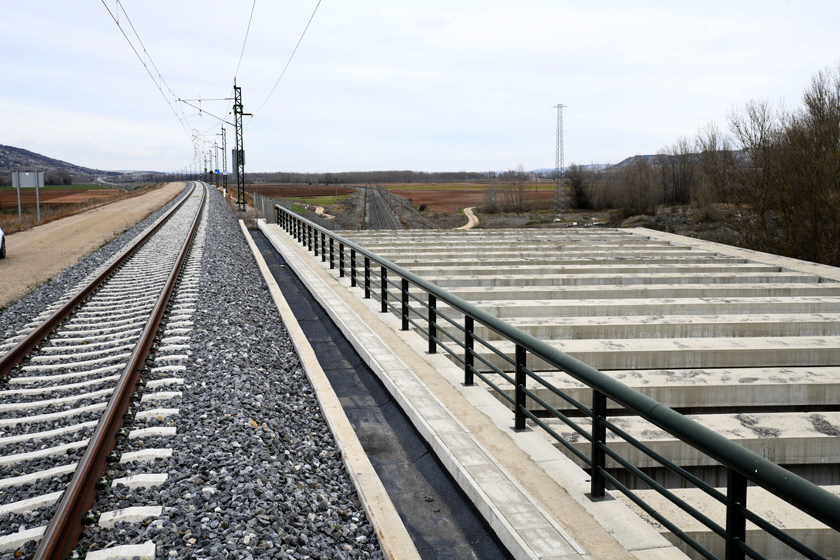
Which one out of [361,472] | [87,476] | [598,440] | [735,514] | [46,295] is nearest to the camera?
[735,514]

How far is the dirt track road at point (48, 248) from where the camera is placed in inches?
686

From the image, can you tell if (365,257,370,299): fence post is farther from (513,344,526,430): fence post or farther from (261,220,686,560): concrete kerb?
(513,344,526,430): fence post

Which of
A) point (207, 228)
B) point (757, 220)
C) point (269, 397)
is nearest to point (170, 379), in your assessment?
point (269, 397)

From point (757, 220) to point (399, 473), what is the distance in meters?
29.3

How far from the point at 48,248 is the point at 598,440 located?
27228 mm

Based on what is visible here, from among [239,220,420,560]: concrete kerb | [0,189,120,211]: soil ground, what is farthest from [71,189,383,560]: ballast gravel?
[0,189,120,211]: soil ground

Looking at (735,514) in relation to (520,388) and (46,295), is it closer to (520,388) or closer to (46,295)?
(520,388)

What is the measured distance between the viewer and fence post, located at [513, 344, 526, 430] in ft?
17.9

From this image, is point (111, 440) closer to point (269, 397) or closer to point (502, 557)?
point (269, 397)

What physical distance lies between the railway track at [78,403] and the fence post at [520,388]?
119 inches

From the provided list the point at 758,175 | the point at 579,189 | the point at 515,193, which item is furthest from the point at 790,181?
the point at 515,193

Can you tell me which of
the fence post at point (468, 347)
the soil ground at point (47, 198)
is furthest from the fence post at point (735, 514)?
the soil ground at point (47, 198)

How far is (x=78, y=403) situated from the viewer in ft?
23.8

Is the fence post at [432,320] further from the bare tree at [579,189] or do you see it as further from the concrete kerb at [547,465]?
the bare tree at [579,189]
